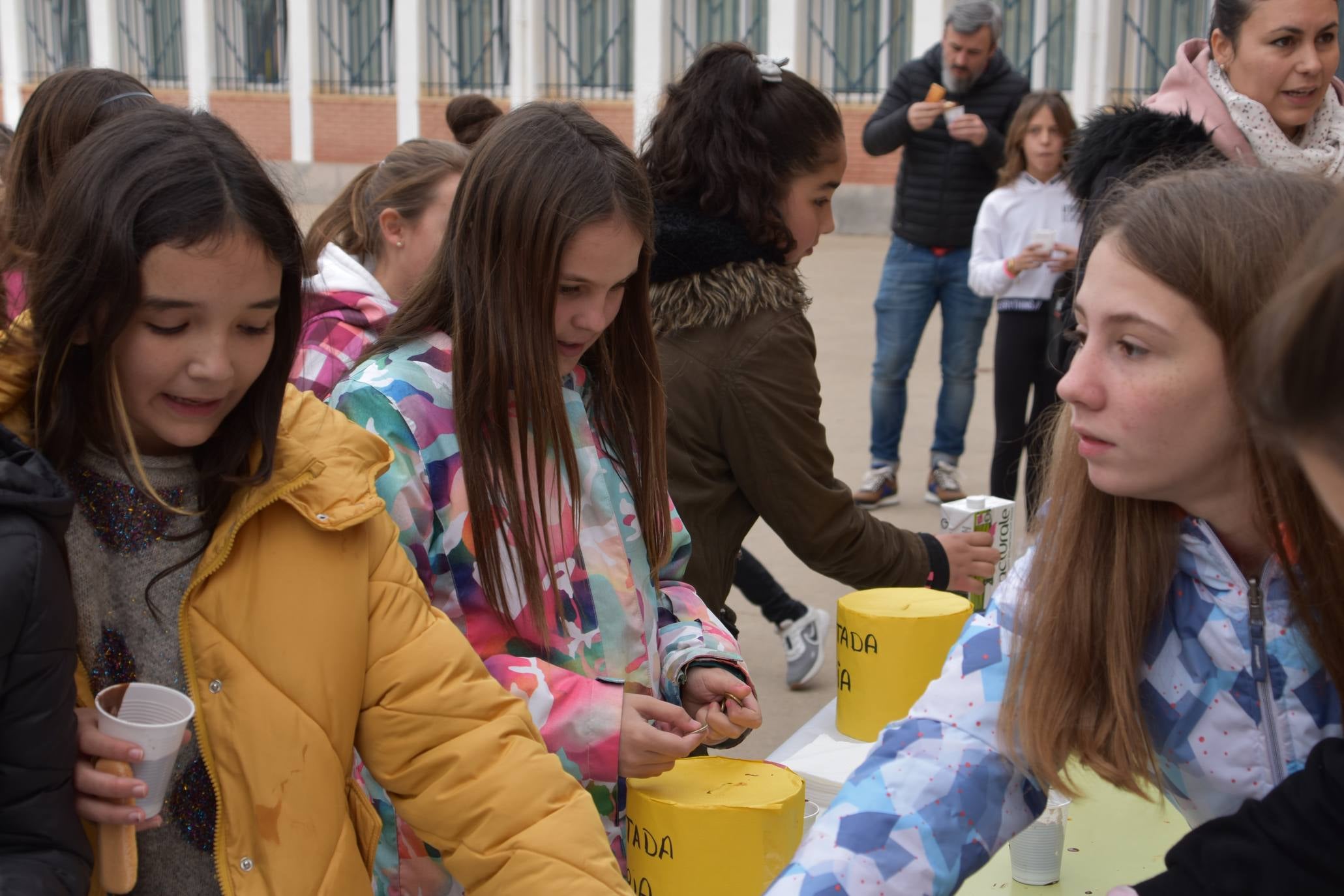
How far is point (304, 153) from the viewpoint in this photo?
18750 mm

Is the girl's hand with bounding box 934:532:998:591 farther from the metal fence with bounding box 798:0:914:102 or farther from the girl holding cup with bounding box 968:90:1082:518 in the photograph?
Answer: the metal fence with bounding box 798:0:914:102

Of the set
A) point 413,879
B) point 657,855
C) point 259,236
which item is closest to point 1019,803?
point 657,855

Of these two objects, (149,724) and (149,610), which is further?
(149,610)

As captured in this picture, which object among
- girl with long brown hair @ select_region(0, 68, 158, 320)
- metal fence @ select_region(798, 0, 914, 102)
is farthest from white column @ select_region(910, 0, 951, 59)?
girl with long brown hair @ select_region(0, 68, 158, 320)

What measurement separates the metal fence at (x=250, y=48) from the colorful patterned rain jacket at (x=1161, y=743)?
65.2 ft

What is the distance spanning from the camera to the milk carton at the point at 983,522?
8.66 feet

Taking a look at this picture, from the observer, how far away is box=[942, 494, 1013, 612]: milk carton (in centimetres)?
264

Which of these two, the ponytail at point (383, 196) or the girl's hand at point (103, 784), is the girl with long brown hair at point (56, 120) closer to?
the ponytail at point (383, 196)

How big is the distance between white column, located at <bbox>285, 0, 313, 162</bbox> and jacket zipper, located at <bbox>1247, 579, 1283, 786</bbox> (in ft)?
61.5

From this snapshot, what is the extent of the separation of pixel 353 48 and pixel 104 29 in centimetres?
394

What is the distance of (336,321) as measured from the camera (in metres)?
2.73

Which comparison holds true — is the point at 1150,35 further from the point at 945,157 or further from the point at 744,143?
the point at 744,143

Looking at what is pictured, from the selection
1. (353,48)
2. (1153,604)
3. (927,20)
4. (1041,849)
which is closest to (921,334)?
(1041,849)

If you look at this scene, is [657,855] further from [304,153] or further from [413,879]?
[304,153]
